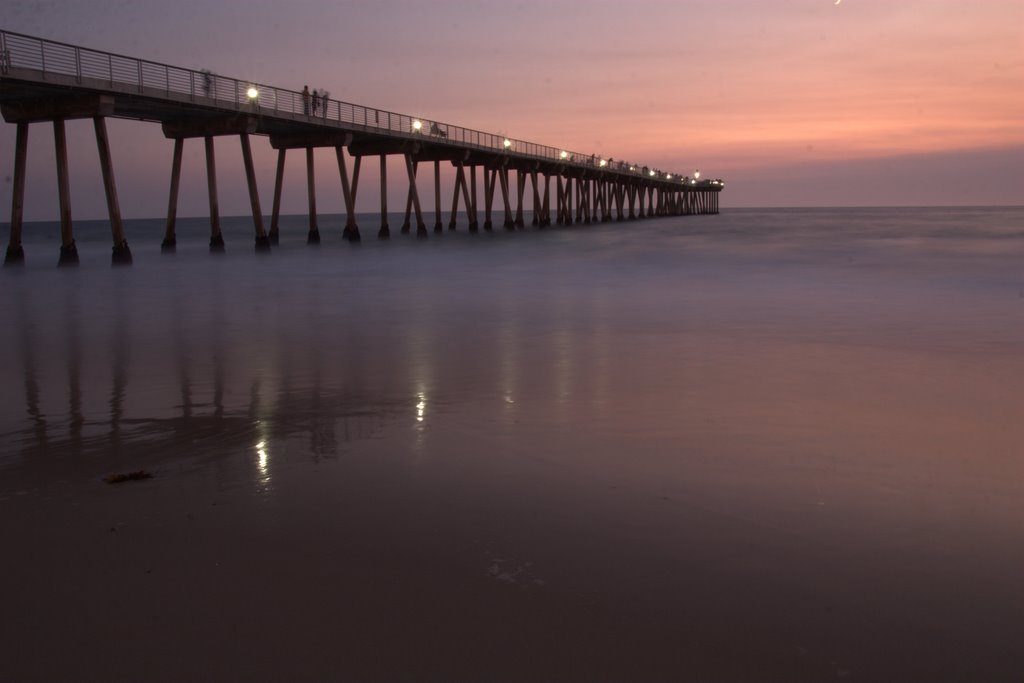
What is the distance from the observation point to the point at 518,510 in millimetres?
3564

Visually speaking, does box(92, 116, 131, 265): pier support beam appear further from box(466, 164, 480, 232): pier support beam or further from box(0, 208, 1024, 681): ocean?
box(466, 164, 480, 232): pier support beam

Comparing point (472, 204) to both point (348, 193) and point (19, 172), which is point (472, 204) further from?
point (19, 172)

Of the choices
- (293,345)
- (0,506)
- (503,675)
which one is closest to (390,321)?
(293,345)

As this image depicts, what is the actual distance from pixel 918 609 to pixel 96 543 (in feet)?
9.27

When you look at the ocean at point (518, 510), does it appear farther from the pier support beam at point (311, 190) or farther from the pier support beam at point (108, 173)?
the pier support beam at point (311, 190)

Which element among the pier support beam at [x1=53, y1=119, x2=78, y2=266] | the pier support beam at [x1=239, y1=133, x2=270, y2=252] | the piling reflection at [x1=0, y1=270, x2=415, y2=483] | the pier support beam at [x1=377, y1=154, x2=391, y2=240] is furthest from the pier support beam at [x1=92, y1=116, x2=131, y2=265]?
the pier support beam at [x1=377, y1=154, x2=391, y2=240]

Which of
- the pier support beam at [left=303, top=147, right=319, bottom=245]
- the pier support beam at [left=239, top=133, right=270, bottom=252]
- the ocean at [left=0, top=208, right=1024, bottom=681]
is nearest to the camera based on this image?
the ocean at [left=0, top=208, right=1024, bottom=681]

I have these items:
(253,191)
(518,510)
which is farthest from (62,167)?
(518,510)

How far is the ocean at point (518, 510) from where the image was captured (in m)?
2.47

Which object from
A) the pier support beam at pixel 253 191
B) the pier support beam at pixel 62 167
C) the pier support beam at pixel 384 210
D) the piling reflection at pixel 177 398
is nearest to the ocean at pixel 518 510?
the piling reflection at pixel 177 398

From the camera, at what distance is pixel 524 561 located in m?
3.04

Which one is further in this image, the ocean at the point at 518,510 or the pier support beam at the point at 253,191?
the pier support beam at the point at 253,191

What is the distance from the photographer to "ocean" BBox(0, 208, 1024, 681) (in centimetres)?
247

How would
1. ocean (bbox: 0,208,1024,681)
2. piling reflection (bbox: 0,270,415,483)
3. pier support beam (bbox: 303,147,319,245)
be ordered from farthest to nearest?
pier support beam (bbox: 303,147,319,245) < piling reflection (bbox: 0,270,415,483) < ocean (bbox: 0,208,1024,681)
